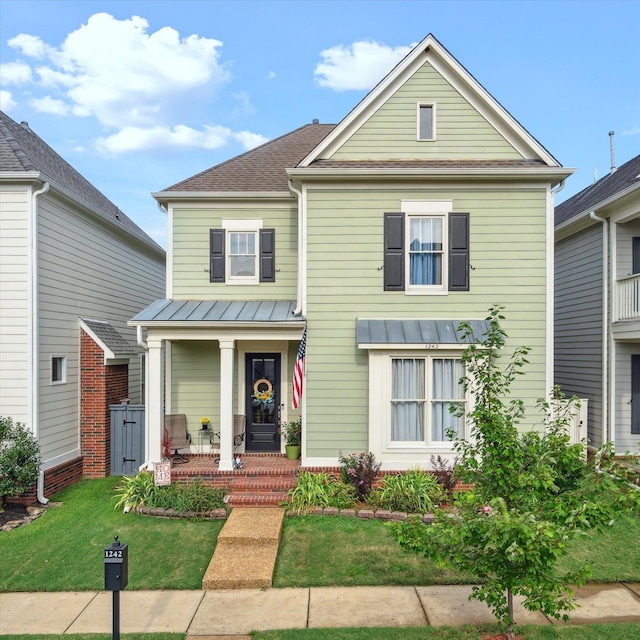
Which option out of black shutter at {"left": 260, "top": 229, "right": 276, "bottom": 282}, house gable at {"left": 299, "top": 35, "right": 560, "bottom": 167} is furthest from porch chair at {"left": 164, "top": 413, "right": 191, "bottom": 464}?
house gable at {"left": 299, "top": 35, "right": 560, "bottom": 167}

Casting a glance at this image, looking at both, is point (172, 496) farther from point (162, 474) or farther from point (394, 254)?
point (394, 254)

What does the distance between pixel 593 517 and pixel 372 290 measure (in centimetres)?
632

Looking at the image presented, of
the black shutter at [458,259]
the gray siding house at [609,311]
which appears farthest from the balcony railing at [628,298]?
the black shutter at [458,259]

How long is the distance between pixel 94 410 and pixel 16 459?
8.57ft

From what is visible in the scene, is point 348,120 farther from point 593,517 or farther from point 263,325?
point 593,517

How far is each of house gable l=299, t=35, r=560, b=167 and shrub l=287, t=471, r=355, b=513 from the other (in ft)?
20.4

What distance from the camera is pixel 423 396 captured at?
32.1 ft

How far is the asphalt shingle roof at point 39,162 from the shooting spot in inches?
383

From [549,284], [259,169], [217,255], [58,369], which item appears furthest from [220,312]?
[549,284]

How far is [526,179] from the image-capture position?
9805 millimetres

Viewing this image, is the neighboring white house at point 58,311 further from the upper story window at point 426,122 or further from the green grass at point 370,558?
the upper story window at point 426,122

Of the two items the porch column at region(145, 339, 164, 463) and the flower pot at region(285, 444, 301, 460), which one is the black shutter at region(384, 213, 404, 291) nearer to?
the flower pot at region(285, 444, 301, 460)

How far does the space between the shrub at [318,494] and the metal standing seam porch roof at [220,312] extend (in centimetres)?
304

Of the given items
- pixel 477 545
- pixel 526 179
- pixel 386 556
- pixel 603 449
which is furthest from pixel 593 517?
pixel 526 179
